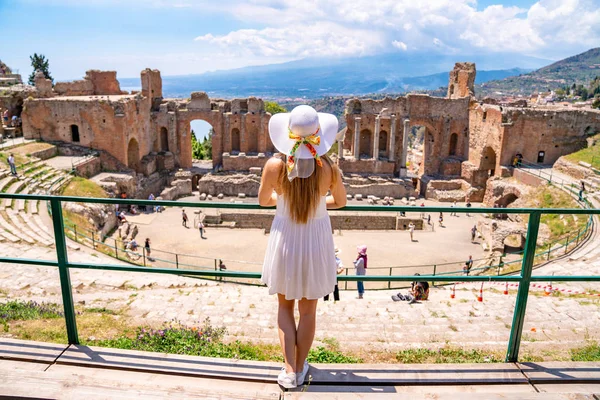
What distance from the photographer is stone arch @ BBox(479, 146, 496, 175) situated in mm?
31062

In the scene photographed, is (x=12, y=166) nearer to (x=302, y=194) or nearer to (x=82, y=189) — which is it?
(x=82, y=189)

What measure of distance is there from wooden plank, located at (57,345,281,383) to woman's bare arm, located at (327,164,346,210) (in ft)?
4.39

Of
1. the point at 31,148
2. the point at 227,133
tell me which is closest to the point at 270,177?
the point at 31,148

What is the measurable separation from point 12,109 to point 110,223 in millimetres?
16802

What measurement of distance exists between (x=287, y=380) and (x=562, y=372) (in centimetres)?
219

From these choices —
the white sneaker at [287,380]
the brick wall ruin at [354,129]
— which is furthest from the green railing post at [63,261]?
the brick wall ruin at [354,129]

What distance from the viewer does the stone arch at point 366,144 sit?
3422 cm

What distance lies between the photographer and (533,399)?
3066mm

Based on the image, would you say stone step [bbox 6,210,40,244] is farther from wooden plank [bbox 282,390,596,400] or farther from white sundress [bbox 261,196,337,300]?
wooden plank [bbox 282,390,596,400]

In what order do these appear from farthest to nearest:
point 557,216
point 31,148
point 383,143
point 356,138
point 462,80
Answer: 1. point 462,80
2. point 383,143
3. point 356,138
4. point 31,148
5. point 557,216

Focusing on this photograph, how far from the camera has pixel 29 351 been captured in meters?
3.63

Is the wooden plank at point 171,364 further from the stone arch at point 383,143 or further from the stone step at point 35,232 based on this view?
the stone arch at point 383,143

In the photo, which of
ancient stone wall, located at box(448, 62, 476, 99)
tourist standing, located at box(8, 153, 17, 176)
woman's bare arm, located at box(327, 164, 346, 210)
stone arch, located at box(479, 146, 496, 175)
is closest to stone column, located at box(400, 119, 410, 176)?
stone arch, located at box(479, 146, 496, 175)

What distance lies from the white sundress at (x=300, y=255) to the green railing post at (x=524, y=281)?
1637 millimetres
